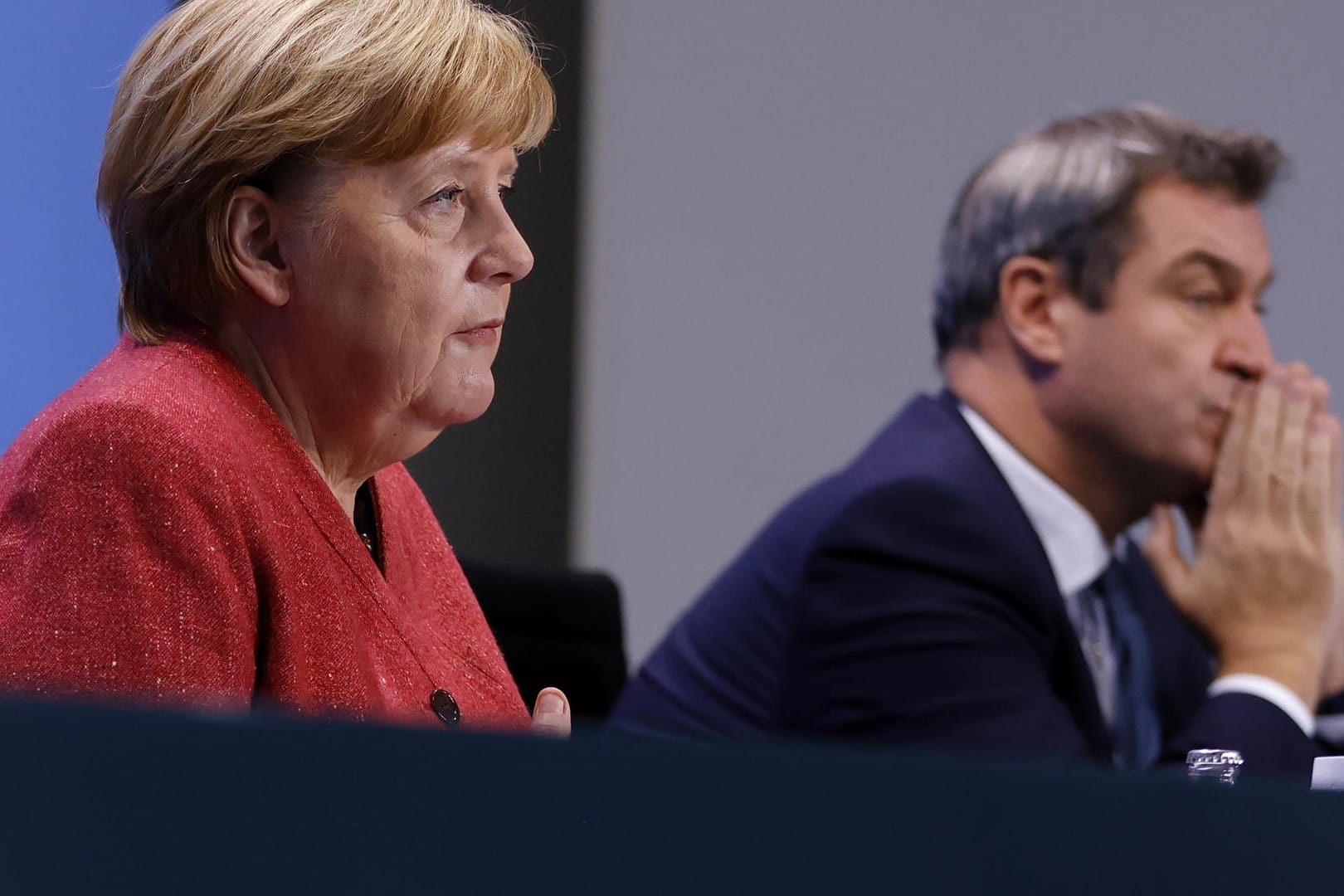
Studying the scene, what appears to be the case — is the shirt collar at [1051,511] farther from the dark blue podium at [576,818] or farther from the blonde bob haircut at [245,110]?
the dark blue podium at [576,818]

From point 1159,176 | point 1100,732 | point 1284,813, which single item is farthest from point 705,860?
point 1159,176

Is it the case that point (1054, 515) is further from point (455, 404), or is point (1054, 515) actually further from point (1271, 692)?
point (455, 404)

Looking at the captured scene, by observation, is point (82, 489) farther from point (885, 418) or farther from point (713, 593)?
point (885, 418)

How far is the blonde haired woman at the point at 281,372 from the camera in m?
0.87

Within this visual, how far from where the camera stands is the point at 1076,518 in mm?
1783

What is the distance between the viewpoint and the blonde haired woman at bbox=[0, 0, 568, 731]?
872mm

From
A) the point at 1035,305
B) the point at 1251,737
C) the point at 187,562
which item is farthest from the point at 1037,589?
the point at 187,562

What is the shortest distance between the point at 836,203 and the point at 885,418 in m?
0.38

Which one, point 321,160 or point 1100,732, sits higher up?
point 321,160

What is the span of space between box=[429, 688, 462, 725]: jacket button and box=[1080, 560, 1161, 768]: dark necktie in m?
0.86

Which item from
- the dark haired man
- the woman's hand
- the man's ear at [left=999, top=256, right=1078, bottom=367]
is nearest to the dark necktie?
the dark haired man

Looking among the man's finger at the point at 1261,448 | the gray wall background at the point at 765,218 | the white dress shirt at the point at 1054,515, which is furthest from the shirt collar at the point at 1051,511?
the gray wall background at the point at 765,218

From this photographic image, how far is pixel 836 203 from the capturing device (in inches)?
112

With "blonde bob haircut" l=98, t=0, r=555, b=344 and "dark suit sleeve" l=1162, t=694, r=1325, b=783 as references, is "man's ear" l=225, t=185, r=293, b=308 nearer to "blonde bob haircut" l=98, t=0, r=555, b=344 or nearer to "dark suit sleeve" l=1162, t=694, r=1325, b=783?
"blonde bob haircut" l=98, t=0, r=555, b=344
